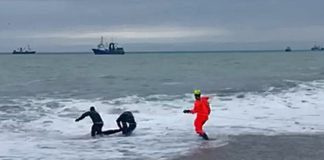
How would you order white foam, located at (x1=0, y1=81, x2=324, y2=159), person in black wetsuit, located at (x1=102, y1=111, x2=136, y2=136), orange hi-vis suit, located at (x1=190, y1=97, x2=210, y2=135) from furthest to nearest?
person in black wetsuit, located at (x1=102, y1=111, x2=136, y2=136) → orange hi-vis suit, located at (x1=190, y1=97, x2=210, y2=135) → white foam, located at (x1=0, y1=81, x2=324, y2=159)

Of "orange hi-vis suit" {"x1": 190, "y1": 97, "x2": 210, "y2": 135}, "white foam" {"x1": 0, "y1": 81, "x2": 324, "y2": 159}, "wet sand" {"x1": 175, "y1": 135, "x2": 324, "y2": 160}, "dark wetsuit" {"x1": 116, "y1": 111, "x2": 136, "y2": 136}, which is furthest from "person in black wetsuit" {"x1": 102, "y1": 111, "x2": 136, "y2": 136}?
"wet sand" {"x1": 175, "y1": 135, "x2": 324, "y2": 160}

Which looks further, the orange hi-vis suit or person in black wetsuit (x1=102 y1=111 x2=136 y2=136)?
person in black wetsuit (x1=102 y1=111 x2=136 y2=136)

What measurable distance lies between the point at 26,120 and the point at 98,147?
727 cm

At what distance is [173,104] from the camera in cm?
2730

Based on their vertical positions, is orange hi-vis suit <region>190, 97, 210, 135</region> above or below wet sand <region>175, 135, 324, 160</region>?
above

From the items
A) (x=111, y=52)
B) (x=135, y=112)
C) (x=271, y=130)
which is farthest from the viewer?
(x=111, y=52)

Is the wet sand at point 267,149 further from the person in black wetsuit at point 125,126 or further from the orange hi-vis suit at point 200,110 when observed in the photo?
the person in black wetsuit at point 125,126

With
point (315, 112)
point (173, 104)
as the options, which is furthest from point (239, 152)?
point (173, 104)

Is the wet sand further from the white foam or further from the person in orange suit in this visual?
the person in orange suit

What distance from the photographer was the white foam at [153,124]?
14.8 metres

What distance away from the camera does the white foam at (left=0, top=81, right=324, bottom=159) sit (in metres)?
14.8

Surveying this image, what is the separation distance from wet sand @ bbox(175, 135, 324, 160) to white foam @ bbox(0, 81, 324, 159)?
0.61m

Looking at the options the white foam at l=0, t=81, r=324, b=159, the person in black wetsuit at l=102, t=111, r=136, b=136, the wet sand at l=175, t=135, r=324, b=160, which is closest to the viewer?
the wet sand at l=175, t=135, r=324, b=160

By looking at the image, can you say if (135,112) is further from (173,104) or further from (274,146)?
(274,146)
